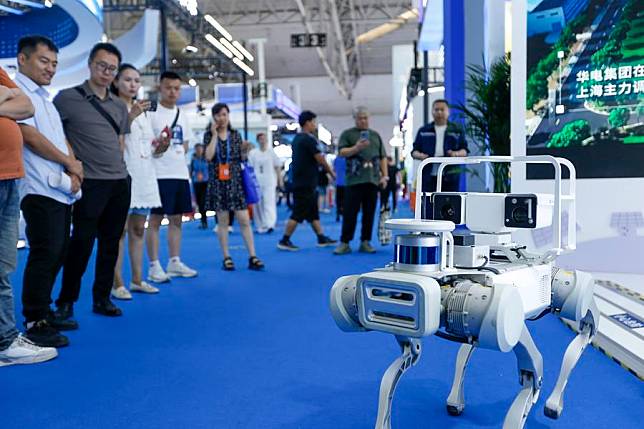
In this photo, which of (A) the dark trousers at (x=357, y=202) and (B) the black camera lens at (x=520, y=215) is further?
(A) the dark trousers at (x=357, y=202)

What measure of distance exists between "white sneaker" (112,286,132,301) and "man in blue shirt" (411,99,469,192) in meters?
2.61

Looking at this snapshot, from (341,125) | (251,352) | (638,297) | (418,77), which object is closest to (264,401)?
(251,352)

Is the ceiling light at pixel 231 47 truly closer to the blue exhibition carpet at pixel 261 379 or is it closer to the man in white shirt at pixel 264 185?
the man in white shirt at pixel 264 185

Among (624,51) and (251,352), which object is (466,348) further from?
(624,51)

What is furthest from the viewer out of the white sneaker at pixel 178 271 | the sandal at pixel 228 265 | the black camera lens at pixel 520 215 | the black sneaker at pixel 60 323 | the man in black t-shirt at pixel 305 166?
the man in black t-shirt at pixel 305 166

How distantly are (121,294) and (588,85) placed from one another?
338cm

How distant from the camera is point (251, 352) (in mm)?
2516

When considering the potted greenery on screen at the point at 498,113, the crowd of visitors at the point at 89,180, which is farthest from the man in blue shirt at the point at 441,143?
the potted greenery on screen at the point at 498,113

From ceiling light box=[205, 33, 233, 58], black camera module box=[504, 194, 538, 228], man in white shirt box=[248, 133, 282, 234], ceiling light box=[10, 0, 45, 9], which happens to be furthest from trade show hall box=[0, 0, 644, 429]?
ceiling light box=[205, 33, 233, 58]

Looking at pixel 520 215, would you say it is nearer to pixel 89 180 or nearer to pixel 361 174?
pixel 89 180

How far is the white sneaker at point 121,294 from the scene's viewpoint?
142 inches

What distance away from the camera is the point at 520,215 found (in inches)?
61.4

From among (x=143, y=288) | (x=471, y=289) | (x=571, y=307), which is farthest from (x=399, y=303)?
(x=143, y=288)

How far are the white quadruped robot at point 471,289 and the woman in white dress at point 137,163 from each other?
2.21 metres
